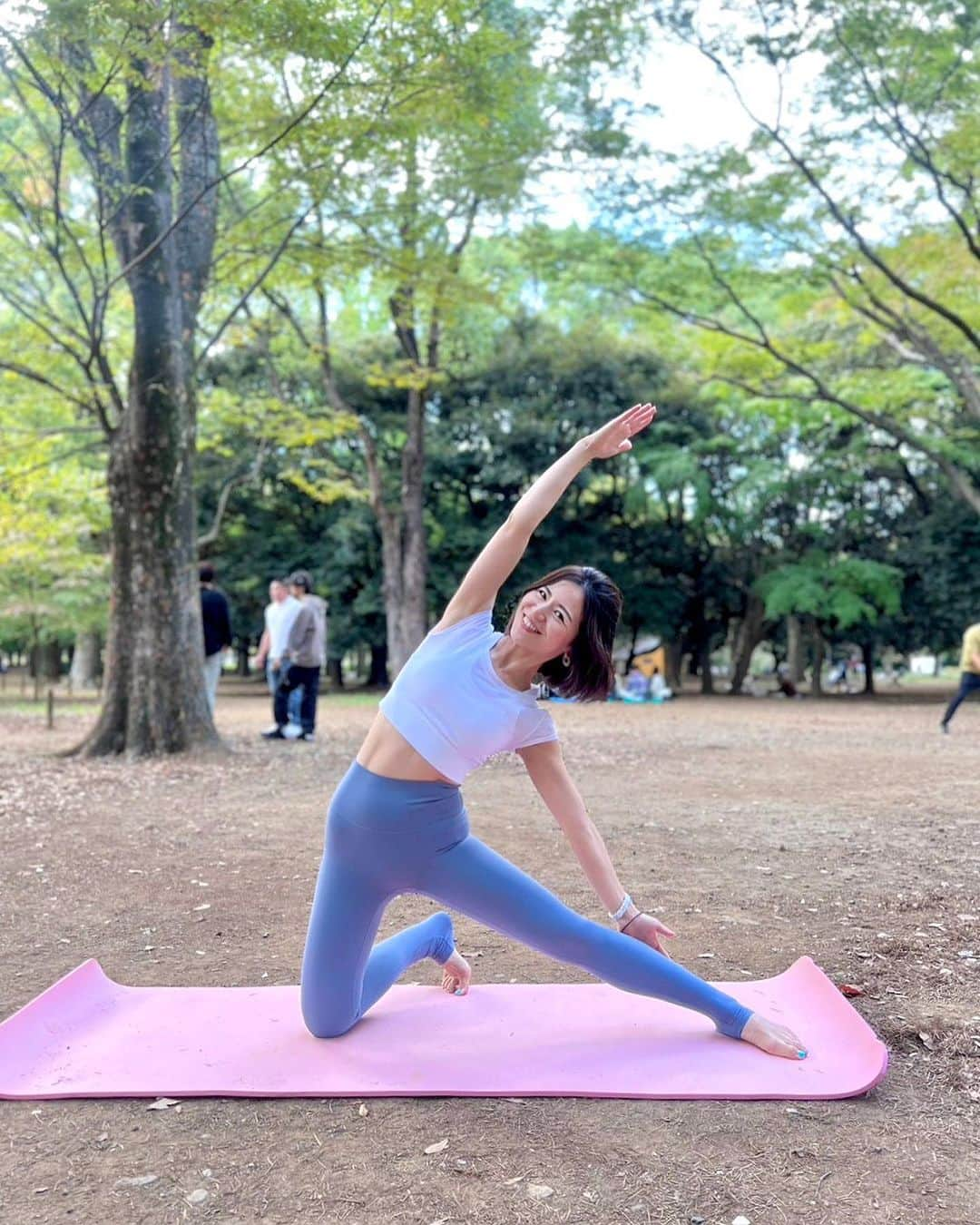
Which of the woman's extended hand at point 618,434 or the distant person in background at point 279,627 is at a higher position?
the woman's extended hand at point 618,434

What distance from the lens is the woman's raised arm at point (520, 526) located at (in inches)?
102

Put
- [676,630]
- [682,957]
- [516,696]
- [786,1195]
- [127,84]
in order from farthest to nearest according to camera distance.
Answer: [676,630]
[127,84]
[682,957]
[516,696]
[786,1195]

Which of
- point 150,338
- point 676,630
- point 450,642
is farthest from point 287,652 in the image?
point 676,630

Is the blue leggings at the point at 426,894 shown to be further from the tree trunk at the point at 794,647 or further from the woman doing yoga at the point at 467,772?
the tree trunk at the point at 794,647

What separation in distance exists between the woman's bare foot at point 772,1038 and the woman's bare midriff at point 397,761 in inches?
42.1

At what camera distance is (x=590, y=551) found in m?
22.5

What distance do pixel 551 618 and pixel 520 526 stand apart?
257mm

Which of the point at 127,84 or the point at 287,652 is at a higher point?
the point at 127,84

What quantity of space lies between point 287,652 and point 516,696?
7377 mm

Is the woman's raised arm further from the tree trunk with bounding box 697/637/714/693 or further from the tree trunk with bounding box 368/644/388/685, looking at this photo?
the tree trunk with bounding box 697/637/714/693

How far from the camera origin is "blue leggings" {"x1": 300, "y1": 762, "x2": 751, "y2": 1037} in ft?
8.48

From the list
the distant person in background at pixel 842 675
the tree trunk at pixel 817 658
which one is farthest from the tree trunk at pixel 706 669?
the distant person in background at pixel 842 675

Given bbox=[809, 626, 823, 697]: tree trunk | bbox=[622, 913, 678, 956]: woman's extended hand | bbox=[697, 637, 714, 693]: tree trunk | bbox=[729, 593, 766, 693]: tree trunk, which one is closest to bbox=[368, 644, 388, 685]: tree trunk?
bbox=[697, 637, 714, 693]: tree trunk

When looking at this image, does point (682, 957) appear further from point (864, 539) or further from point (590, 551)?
point (864, 539)
